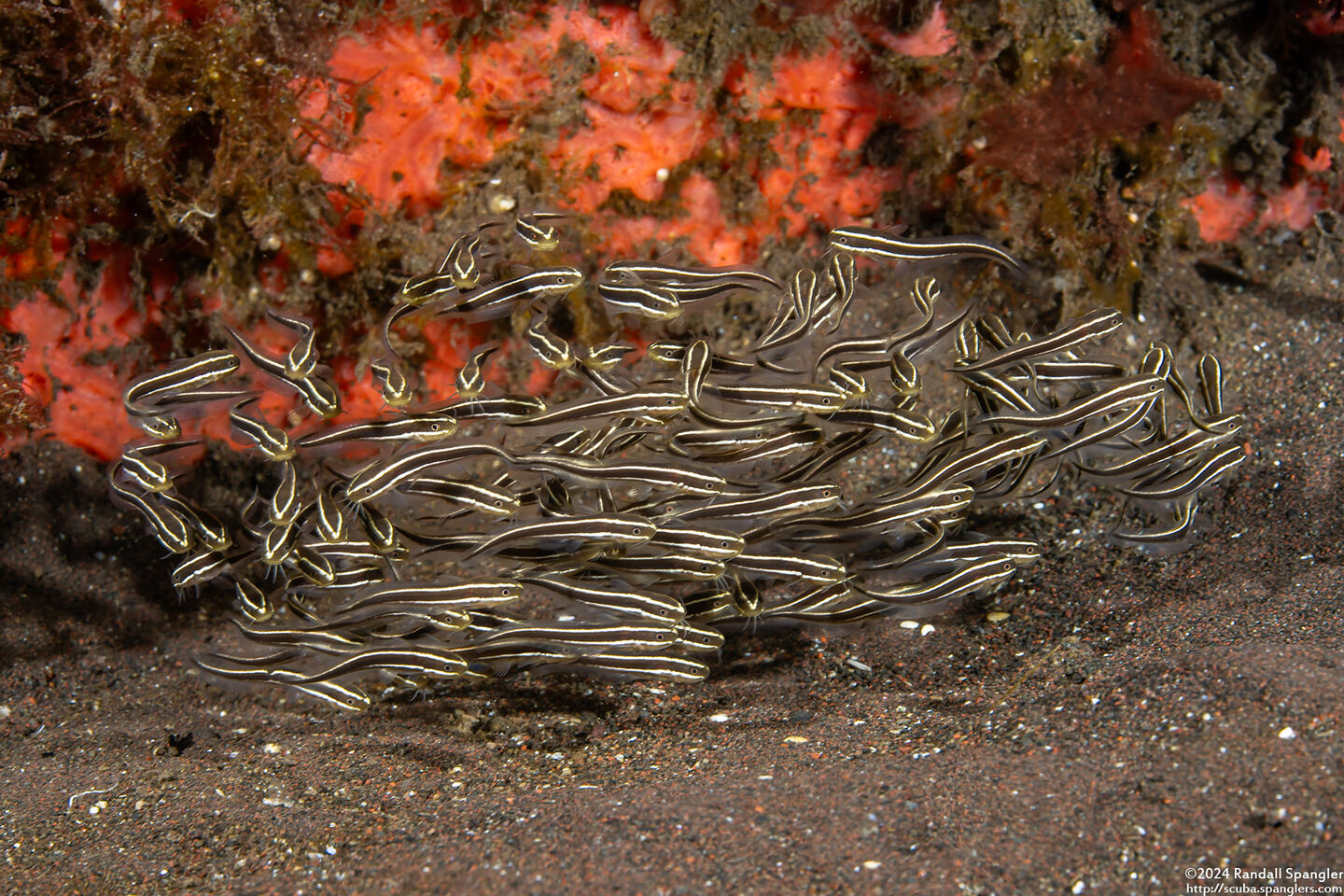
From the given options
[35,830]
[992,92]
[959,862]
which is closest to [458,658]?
[35,830]

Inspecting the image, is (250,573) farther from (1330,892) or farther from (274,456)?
(1330,892)

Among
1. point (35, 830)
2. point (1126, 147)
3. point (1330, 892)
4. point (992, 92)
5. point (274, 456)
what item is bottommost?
point (35, 830)

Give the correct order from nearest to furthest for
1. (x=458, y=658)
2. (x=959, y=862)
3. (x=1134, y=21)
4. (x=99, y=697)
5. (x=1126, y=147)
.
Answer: (x=959, y=862) → (x=458, y=658) → (x=99, y=697) → (x=1134, y=21) → (x=1126, y=147)

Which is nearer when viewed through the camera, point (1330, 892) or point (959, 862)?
point (1330, 892)

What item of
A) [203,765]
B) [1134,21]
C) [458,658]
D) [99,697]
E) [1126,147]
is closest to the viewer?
[203,765]

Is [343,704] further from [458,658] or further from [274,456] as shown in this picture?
[274,456]

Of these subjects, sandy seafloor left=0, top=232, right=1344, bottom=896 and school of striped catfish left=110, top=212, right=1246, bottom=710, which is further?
school of striped catfish left=110, top=212, right=1246, bottom=710

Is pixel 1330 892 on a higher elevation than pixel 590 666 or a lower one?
higher
